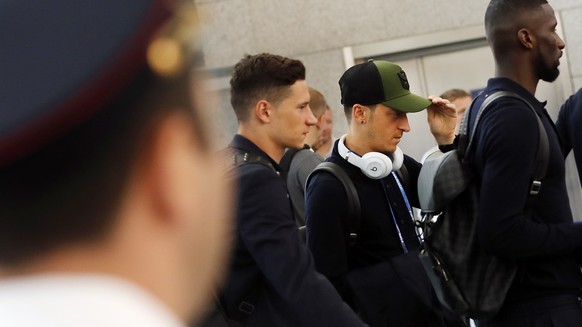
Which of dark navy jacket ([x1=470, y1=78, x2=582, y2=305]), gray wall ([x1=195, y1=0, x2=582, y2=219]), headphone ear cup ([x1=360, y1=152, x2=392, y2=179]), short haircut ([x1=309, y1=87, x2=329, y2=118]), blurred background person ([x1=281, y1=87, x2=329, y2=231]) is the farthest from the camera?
gray wall ([x1=195, y1=0, x2=582, y2=219])

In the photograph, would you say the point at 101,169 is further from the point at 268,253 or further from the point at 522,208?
the point at 522,208

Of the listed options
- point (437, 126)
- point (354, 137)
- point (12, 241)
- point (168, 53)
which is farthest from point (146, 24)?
point (437, 126)

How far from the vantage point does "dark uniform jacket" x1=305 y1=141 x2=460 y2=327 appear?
11.1ft

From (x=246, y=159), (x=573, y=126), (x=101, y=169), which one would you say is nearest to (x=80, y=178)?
(x=101, y=169)

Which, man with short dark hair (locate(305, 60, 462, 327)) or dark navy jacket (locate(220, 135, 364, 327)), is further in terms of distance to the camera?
man with short dark hair (locate(305, 60, 462, 327))

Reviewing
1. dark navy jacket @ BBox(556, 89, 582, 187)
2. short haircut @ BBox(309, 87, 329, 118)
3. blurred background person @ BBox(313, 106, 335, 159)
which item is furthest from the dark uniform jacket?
blurred background person @ BBox(313, 106, 335, 159)

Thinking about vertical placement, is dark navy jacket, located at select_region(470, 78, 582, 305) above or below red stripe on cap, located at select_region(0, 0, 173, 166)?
below

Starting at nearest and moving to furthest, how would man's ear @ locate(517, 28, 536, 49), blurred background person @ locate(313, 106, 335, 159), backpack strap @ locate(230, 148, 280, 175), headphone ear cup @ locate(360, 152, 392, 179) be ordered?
backpack strap @ locate(230, 148, 280, 175) → man's ear @ locate(517, 28, 536, 49) → headphone ear cup @ locate(360, 152, 392, 179) → blurred background person @ locate(313, 106, 335, 159)

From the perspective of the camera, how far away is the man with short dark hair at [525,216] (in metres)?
2.94

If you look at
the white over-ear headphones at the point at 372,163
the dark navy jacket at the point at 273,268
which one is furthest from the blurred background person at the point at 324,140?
the dark navy jacket at the point at 273,268

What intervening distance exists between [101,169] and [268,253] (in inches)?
77.1

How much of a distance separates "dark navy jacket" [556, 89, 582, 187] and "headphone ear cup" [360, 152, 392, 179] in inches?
24.4

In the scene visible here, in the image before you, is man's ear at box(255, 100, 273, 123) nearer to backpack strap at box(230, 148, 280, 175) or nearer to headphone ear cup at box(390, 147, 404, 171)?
backpack strap at box(230, 148, 280, 175)

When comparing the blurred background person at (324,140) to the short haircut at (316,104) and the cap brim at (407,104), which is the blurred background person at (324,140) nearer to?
the short haircut at (316,104)
